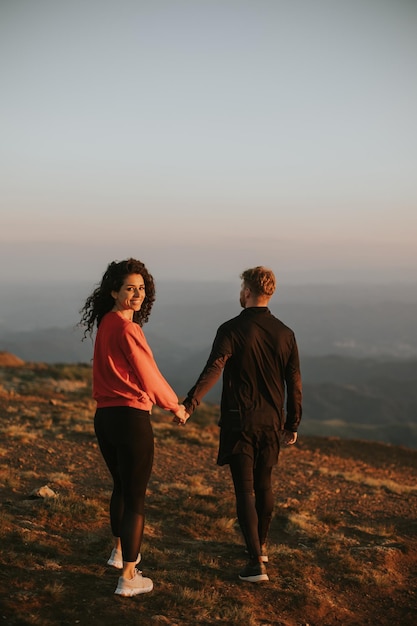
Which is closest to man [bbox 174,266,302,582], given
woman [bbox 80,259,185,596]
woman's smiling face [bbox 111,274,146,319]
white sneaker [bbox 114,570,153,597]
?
woman [bbox 80,259,185,596]

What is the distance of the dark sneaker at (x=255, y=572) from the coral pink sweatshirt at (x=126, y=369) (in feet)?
6.03

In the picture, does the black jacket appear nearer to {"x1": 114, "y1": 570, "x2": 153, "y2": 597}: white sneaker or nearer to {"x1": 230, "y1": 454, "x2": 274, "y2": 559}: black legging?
{"x1": 230, "y1": 454, "x2": 274, "y2": 559}: black legging

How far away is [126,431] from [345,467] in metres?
11.2

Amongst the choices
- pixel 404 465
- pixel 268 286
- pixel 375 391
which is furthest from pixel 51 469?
pixel 375 391

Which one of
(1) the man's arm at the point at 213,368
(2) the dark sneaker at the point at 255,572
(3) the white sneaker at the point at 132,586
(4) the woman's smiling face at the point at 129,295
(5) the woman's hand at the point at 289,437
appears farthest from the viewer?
(5) the woman's hand at the point at 289,437

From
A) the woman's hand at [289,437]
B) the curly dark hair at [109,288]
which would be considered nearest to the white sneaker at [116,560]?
the woman's hand at [289,437]

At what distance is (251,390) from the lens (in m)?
4.84

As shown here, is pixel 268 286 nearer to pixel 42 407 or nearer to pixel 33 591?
pixel 33 591

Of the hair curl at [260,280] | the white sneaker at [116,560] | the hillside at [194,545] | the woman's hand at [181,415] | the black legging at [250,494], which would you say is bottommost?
the hillside at [194,545]

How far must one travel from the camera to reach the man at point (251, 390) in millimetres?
4762

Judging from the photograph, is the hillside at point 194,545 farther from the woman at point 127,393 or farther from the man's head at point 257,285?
the man's head at point 257,285

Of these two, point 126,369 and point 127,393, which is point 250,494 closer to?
point 127,393

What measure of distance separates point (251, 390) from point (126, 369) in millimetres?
1196

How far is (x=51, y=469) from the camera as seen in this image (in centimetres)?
953
